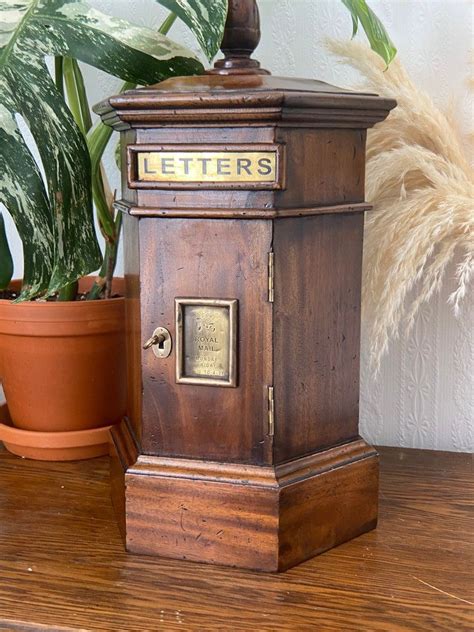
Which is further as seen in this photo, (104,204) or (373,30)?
(104,204)

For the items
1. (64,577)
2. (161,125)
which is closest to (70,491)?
(64,577)

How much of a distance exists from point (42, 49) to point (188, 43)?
40cm

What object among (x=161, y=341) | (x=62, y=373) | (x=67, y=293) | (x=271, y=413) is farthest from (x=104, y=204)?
(x=271, y=413)

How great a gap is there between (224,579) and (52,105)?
21.3 inches

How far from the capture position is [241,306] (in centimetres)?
87

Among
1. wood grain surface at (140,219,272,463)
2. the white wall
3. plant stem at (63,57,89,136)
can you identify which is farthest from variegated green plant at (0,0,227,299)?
the white wall

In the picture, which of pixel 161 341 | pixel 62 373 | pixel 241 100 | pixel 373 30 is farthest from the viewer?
pixel 62 373

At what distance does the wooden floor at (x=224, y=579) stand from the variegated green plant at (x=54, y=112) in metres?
0.28

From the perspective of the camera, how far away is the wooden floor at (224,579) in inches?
31.5

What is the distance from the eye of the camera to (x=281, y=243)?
0.86 metres

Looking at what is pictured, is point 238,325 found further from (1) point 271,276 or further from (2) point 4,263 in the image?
(2) point 4,263

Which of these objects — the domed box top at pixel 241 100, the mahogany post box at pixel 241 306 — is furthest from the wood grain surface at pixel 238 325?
the domed box top at pixel 241 100

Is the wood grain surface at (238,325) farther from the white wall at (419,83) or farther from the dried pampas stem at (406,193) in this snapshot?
the white wall at (419,83)

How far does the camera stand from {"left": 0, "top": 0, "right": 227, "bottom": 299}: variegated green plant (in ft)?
3.06
